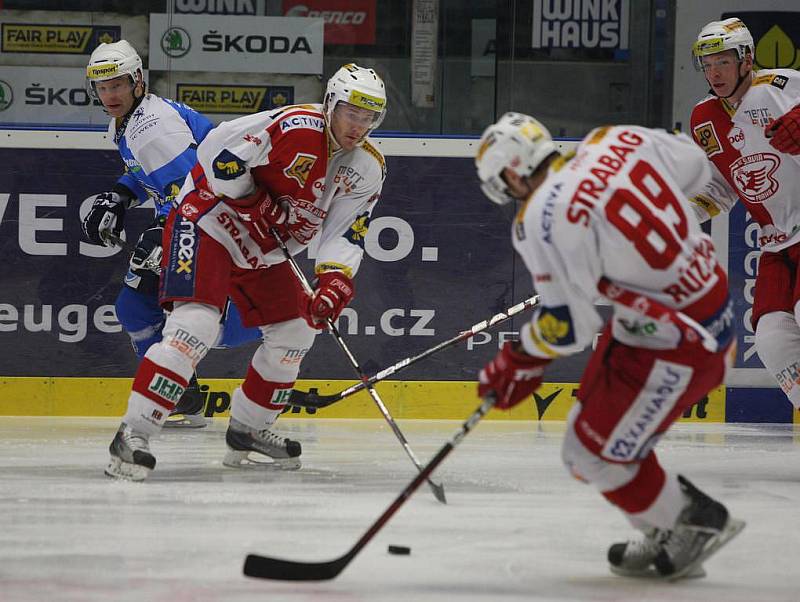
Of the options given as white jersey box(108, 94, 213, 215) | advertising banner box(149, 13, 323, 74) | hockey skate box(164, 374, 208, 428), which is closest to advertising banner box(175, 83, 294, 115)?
advertising banner box(149, 13, 323, 74)

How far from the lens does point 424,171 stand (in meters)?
5.79

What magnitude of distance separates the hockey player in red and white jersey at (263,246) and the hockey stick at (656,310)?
1.38 meters

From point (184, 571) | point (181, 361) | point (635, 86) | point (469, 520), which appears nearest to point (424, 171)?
point (635, 86)

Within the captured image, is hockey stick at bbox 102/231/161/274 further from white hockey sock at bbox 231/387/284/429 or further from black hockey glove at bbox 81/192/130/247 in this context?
white hockey sock at bbox 231/387/284/429

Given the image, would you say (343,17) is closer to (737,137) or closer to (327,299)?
(737,137)

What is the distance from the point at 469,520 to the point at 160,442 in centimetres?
185

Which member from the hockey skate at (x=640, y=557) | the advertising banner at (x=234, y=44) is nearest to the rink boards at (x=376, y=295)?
the advertising banner at (x=234, y=44)

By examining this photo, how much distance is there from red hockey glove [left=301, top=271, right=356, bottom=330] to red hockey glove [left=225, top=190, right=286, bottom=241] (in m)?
0.26

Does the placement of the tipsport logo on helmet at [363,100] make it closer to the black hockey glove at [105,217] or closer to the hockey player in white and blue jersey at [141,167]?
the hockey player in white and blue jersey at [141,167]

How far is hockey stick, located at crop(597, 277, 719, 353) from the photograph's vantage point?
2480 millimetres

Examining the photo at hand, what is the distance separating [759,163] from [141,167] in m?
2.21

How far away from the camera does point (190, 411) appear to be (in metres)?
5.34

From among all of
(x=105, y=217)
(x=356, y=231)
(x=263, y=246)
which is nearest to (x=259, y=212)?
(x=263, y=246)

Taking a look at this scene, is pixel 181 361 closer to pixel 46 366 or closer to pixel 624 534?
pixel 624 534
